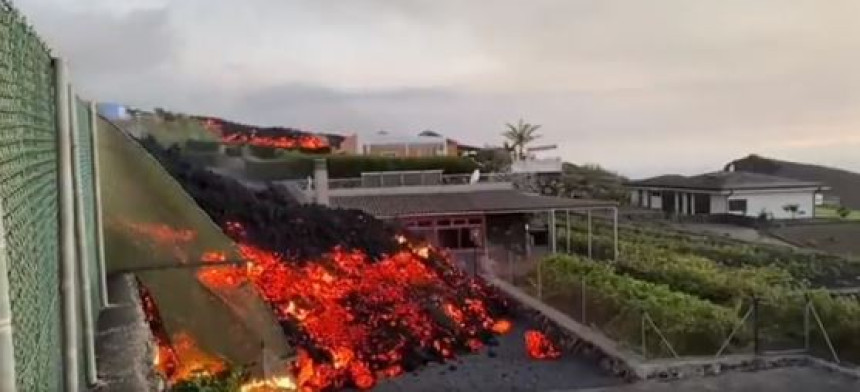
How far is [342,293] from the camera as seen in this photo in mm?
15094

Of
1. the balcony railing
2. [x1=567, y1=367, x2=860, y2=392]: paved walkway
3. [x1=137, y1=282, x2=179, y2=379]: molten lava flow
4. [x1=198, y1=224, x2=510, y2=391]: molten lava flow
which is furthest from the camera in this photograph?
the balcony railing

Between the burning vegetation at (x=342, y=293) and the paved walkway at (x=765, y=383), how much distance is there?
2.89 m

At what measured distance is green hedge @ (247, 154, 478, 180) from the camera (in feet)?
117

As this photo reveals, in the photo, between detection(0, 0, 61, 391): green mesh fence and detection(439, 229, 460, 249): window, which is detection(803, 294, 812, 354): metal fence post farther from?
detection(439, 229, 460, 249): window

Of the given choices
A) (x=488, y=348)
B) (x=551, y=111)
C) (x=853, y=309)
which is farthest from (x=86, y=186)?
(x=551, y=111)

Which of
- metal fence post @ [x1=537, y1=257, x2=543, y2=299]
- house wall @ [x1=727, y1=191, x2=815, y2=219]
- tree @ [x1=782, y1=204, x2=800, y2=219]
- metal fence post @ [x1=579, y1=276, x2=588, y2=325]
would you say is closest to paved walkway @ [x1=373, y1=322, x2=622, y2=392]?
metal fence post @ [x1=579, y1=276, x2=588, y2=325]

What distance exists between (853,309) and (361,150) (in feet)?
127

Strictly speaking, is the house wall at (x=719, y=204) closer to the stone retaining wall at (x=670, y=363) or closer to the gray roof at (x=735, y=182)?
the gray roof at (x=735, y=182)

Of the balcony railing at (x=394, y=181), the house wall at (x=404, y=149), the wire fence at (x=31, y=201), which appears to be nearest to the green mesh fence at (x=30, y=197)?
the wire fence at (x=31, y=201)

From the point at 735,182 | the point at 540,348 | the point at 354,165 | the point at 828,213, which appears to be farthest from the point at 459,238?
the point at 828,213

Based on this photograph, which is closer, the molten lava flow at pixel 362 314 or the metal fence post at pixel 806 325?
the molten lava flow at pixel 362 314

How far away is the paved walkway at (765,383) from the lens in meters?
12.3

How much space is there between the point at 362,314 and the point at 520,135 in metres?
53.6

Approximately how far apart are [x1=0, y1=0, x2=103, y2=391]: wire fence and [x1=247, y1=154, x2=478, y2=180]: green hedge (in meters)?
30.9
